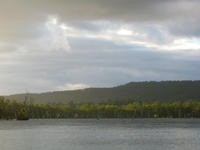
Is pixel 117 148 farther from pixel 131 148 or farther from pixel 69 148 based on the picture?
pixel 69 148

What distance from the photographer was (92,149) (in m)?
70.8

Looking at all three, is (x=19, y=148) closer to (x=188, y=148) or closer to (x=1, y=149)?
(x=1, y=149)

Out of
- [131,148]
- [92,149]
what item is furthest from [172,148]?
[92,149]

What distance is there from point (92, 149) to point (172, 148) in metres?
14.6

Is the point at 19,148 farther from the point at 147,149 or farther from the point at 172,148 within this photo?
the point at 172,148

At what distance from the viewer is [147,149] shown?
7094cm

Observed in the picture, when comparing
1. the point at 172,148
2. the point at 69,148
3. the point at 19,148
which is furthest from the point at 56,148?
the point at 172,148

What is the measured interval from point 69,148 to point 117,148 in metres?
8.77

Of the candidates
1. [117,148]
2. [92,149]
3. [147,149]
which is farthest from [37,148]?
[147,149]

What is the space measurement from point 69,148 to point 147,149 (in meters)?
14.2

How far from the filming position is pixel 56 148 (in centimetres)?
7200

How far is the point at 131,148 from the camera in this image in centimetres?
7225

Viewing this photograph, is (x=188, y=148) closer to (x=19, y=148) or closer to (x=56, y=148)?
(x=56, y=148)

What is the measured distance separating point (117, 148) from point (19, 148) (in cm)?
1793
